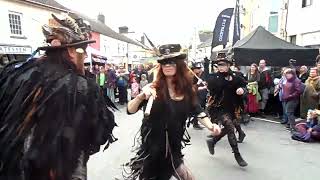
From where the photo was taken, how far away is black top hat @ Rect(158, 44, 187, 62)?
380 cm

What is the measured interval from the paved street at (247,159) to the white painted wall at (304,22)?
8484mm

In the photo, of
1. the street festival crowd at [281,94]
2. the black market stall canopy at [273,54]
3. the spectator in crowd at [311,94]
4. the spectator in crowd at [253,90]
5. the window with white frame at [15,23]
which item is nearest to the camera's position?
the street festival crowd at [281,94]

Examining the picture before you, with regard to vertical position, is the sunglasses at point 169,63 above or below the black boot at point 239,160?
above

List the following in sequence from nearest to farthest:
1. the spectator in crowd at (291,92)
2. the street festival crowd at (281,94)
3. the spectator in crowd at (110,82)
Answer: the street festival crowd at (281,94)
the spectator in crowd at (291,92)
the spectator in crowd at (110,82)

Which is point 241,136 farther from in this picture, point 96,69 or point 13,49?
point 13,49

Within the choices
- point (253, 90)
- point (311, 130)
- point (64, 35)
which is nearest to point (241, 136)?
point (311, 130)

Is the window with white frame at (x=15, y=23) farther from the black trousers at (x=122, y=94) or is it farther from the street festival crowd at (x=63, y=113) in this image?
the street festival crowd at (x=63, y=113)

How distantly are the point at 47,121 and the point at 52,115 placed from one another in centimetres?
5

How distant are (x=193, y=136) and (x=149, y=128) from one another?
500 centimetres

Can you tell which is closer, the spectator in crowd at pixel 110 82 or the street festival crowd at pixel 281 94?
the street festival crowd at pixel 281 94

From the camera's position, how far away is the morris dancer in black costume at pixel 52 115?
2.25 m

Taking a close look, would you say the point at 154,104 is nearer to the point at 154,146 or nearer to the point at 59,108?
the point at 154,146

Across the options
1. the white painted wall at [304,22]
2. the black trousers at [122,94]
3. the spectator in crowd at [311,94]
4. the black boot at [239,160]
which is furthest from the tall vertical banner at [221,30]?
the black boot at [239,160]

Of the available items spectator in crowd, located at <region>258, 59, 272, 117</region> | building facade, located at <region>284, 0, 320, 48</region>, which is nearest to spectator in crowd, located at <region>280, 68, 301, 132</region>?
spectator in crowd, located at <region>258, 59, 272, 117</region>
